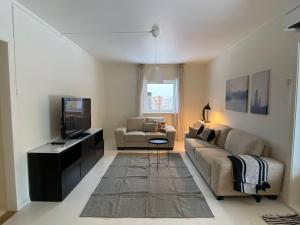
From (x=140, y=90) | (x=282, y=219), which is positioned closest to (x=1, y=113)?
(x=282, y=219)

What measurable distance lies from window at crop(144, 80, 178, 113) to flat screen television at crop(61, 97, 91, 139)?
8.91 ft

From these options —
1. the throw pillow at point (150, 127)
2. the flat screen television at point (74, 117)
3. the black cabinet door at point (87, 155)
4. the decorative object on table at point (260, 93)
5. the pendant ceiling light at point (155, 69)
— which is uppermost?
the pendant ceiling light at point (155, 69)

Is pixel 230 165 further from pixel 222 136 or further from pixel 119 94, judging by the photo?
pixel 119 94

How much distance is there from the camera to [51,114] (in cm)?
334

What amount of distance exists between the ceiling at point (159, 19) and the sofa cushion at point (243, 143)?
1.73 meters

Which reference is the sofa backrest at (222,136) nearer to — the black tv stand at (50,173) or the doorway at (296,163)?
the doorway at (296,163)

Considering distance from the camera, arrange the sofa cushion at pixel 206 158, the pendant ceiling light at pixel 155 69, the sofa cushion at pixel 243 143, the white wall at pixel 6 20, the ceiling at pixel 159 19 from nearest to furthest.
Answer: the white wall at pixel 6 20
the ceiling at pixel 159 19
the sofa cushion at pixel 243 143
the sofa cushion at pixel 206 158
the pendant ceiling light at pixel 155 69

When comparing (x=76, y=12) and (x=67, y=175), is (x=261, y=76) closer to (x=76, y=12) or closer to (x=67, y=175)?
(x=76, y=12)

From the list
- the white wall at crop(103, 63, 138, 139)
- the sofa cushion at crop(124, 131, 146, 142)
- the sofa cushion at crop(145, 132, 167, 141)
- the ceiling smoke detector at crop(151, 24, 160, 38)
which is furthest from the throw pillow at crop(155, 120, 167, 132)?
the ceiling smoke detector at crop(151, 24, 160, 38)

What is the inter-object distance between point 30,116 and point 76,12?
1.50m

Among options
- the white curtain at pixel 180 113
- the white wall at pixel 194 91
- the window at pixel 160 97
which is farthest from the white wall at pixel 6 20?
the white wall at pixel 194 91

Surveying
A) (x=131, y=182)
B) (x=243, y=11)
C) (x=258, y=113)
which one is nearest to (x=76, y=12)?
(x=243, y=11)

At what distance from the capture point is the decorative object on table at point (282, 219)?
2279 millimetres

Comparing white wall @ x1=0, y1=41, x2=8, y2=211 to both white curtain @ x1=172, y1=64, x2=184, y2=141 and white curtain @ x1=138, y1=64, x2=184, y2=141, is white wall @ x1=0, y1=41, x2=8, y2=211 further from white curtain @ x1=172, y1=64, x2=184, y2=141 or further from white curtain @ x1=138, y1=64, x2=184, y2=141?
white curtain @ x1=172, y1=64, x2=184, y2=141
